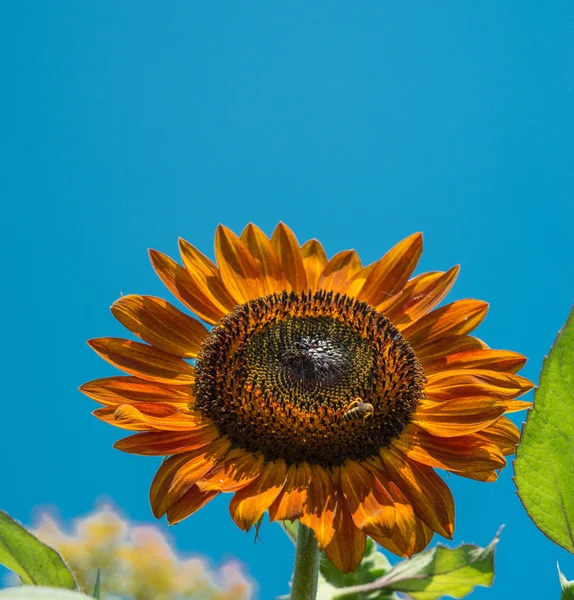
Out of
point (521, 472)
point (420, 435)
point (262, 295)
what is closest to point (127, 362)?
point (262, 295)

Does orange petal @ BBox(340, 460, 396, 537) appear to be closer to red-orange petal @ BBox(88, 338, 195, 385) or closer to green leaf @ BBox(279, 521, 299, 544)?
green leaf @ BBox(279, 521, 299, 544)

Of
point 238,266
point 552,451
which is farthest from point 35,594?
point 238,266

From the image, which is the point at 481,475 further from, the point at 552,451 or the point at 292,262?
the point at 292,262

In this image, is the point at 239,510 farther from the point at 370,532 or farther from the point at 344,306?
the point at 344,306

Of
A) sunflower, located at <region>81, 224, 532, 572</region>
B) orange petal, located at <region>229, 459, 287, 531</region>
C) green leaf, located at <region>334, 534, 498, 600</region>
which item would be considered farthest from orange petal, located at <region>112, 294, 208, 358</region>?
green leaf, located at <region>334, 534, 498, 600</region>

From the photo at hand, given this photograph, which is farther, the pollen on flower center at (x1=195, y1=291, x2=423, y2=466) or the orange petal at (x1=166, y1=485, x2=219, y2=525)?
the pollen on flower center at (x1=195, y1=291, x2=423, y2=466)

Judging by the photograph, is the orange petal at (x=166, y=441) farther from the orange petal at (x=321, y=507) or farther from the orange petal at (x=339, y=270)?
the orange petal at (x=339, y=270)

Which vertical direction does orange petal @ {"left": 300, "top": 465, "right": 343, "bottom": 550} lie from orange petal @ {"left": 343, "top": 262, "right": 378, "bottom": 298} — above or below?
below
